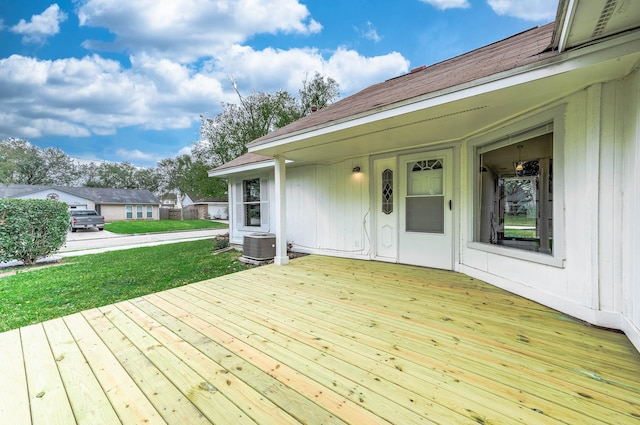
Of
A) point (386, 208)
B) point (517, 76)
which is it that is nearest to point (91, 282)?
point (386, 208)

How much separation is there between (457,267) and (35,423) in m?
4.68

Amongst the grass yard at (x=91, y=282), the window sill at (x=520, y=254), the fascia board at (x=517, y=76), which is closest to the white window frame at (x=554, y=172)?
the window sill at (x=520, y=254)

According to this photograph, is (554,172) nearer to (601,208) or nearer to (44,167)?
(601,208)

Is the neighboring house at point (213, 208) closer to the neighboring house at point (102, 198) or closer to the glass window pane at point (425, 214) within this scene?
the neighboring house at point (102, 198)

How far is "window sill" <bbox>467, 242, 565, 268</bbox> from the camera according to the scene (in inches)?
103

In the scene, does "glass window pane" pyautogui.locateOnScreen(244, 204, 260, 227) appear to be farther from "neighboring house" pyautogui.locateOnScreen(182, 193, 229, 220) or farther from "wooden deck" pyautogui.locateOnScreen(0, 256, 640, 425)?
"neighboring house" pyautogui.locateOnScreen(182, 193, 229, 220)

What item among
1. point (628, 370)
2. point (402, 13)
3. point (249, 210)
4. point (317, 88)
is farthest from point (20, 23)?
point (628, 370)

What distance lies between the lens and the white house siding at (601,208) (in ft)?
6.59

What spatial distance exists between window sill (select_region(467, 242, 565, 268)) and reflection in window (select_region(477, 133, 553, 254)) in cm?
9

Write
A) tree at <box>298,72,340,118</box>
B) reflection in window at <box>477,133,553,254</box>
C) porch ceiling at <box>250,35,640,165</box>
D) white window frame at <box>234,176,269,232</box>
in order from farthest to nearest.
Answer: tree at <box>298,72,340,118</box>, white window frame at <box>234,176,269,232</box>, reflection in window at <box>477,133,553,254</box>, porch ceiling at <box>250,35,640,165</box>

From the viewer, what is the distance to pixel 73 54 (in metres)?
12.8

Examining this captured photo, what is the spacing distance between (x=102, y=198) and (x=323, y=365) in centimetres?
3193

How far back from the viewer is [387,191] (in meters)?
4.95

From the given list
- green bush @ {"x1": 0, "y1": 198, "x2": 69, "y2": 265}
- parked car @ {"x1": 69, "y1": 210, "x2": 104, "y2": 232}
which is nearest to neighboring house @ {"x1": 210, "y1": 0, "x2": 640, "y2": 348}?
Answer: green bush @ {"x1": 0, "y1": 198, "x2": 69, "y2": 265}
